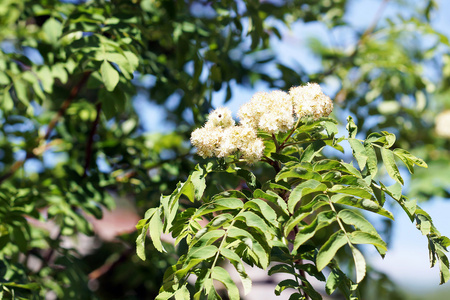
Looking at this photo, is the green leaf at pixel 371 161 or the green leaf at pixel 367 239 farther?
the green leaf at pixel 371 161

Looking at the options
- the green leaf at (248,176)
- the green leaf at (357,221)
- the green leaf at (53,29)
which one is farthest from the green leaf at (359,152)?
the green leaf at (53,29)

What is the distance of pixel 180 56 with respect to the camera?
162 centimetres

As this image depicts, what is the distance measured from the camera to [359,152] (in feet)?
3.07

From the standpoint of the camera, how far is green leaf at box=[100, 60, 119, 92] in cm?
124

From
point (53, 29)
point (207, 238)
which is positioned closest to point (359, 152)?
point (207, 238)

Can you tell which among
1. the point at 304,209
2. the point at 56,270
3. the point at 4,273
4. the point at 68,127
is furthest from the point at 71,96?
the point at 304,209

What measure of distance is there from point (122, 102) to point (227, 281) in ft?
2.41

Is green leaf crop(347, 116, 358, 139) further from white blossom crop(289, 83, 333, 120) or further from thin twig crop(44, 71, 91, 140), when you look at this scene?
thin twig crop(44, 71, 91, 140)

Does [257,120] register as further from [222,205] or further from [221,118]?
[222,205]

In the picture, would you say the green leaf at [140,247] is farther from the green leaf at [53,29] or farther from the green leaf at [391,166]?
the green leaf at [53,29]

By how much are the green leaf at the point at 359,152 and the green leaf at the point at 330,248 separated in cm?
15

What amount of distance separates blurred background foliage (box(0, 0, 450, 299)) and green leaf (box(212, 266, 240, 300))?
0.62 metres

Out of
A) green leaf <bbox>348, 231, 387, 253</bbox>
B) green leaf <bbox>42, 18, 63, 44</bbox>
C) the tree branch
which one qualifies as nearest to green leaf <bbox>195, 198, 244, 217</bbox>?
green leaf <bbox>348, 231, 387, 253</bbox>

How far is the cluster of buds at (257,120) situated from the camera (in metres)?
0.94
